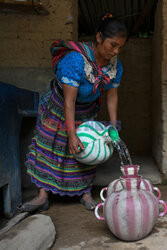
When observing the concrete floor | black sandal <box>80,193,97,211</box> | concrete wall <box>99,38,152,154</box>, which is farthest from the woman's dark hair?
concrete wall <box>99,38,152,154</box>

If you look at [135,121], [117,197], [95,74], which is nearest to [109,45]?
[95,74]

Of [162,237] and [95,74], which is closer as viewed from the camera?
[162,237]

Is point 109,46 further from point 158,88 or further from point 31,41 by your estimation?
point 158,88

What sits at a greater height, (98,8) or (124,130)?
(98,8)

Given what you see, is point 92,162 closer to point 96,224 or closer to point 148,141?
point 96,224

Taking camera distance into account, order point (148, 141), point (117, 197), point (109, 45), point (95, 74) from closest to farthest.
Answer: point (117, 197) < point (109, 45) < point (95, 74) < point (148, 141)

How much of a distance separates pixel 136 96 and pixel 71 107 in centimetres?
391

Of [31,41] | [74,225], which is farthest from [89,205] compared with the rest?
[31,41]

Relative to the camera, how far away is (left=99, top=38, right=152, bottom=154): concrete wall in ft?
19.0

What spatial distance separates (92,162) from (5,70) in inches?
62.5

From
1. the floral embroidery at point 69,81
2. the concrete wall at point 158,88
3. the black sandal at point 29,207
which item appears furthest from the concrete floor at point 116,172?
the floral embroidery at point 69,81

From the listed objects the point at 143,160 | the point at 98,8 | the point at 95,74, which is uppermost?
the point at 98,8

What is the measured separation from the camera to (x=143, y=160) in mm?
4523

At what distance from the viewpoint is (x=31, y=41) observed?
3.13 meters
